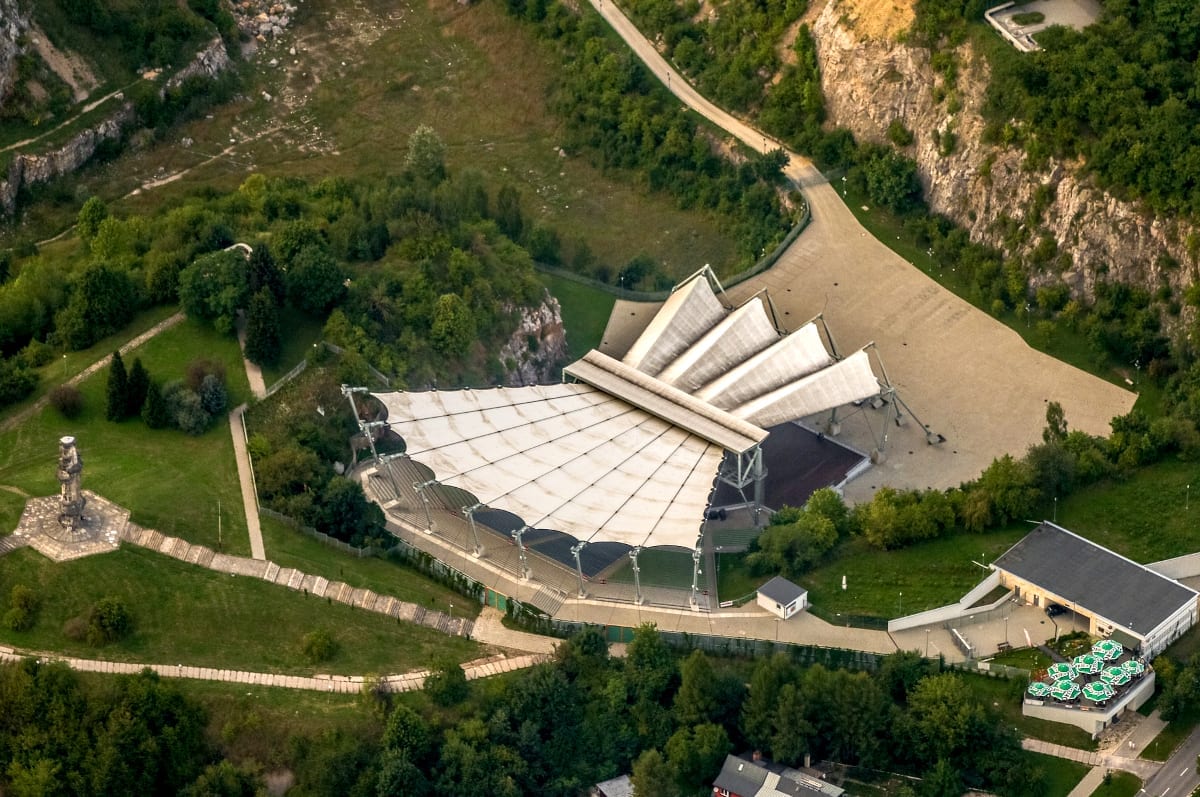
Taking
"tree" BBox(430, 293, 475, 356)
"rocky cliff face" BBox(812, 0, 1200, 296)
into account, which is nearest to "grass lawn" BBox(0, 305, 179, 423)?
"tree" BBox(430, 293, 475, 356)

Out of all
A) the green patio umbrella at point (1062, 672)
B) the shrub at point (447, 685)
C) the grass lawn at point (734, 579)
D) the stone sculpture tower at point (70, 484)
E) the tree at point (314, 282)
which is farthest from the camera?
the tree at point (314, 282)

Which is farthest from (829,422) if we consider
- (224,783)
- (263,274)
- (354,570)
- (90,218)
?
(90,218)

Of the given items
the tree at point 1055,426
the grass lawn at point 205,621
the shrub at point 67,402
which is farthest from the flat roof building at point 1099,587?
the shrub at point 67,402

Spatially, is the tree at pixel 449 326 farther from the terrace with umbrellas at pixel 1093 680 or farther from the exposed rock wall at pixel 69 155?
the terrace with umbrellas at pixel 1093 680

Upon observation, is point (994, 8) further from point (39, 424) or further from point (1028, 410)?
point (39, 424)

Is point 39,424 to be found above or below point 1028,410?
below

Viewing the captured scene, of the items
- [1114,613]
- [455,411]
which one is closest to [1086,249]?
[1114,613]
